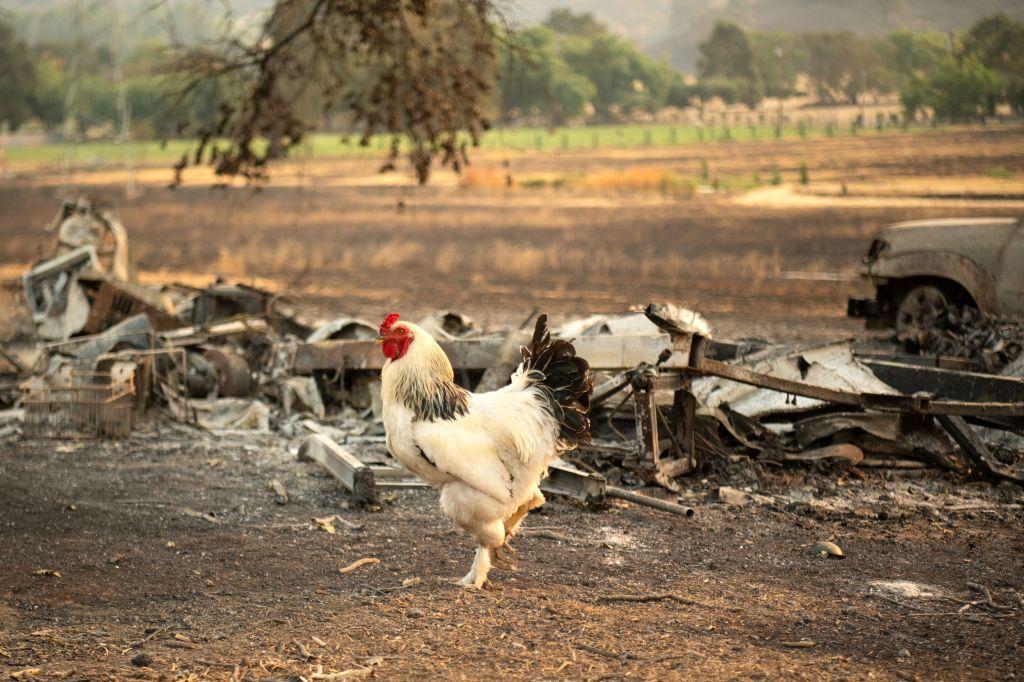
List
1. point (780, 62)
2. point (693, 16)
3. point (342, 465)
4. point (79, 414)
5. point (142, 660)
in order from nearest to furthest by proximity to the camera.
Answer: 1. point (142, 660)
2. point (342, 465)
3. point (79, 414)
4. point (780, 62)
5. point (693, 16)

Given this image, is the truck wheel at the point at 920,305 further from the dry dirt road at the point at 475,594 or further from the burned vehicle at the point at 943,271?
the dry dirt road at the point at 475,594

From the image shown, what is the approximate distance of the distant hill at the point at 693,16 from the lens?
39.1ft

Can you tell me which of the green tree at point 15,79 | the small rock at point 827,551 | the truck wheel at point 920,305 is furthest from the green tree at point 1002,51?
the green tree at point 15,79

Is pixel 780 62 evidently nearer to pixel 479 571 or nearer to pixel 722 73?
pixel 722 73

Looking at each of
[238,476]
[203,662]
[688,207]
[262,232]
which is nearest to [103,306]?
[238,476]

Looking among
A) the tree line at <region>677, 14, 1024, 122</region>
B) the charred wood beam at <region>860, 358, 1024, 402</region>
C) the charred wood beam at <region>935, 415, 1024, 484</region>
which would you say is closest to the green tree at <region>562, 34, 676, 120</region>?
the tree line at <region>677, 14, 1024, 122</region>

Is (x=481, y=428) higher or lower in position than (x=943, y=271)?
lower

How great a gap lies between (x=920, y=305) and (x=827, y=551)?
6892mm

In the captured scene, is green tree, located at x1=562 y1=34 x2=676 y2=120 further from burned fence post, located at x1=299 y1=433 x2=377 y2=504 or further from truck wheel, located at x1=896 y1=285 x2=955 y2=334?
burned fence post, located at x1=299 y1=433 x2=377 y2=504

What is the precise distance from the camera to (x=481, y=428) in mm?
6309

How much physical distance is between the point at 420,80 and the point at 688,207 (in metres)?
26.9

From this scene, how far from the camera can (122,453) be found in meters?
9.80

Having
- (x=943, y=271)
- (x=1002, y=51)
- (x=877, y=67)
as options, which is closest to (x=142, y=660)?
(x=943, y=271)

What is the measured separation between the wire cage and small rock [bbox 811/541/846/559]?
6.59 metres
